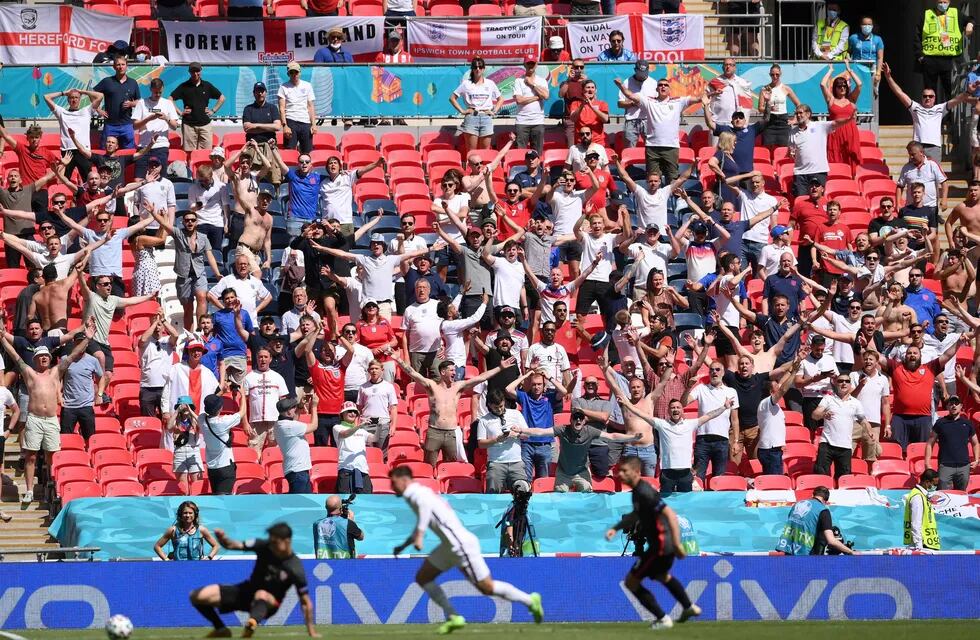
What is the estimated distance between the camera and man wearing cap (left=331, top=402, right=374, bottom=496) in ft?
67.8

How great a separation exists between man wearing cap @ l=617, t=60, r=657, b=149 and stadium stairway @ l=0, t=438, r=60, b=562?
10.8 m

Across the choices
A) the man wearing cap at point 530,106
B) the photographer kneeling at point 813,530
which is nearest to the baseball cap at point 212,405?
the photographer kneeling at point 813,530

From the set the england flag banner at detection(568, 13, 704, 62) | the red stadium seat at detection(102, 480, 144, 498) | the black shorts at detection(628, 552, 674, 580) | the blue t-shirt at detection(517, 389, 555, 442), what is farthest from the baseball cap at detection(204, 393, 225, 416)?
the england flag banner at detection(568, 13, 704, 62)

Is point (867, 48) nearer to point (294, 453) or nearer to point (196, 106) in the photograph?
point (196, 106)

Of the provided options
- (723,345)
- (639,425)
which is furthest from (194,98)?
(639,425)

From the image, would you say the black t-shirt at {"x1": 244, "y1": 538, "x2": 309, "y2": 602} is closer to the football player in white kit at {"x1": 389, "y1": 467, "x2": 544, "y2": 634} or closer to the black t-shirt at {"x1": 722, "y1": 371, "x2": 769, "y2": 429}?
the football player in white kit at {"x1": 389, "y1": 467, "x2": 544, "y2": 634}

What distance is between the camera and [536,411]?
21625 millimetres

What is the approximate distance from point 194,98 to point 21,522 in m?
8.21

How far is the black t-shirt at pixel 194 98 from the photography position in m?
26.3

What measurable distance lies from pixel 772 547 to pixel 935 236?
715 centimetres

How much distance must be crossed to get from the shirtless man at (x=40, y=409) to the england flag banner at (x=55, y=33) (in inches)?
316

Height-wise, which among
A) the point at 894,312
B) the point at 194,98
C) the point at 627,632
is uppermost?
the point at 194,98

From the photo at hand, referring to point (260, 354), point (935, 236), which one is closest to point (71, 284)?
point (260, 354)

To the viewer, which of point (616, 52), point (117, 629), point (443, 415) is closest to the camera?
point (117, 629)
